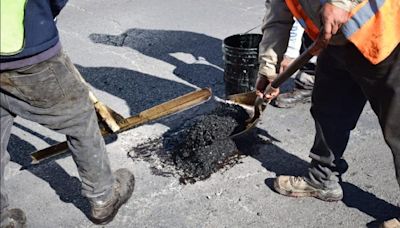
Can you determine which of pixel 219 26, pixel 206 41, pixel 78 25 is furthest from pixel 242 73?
pixel 78 25

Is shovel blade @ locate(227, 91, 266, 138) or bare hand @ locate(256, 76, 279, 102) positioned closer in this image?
bare hand @ locate(256, 76, 279, 102)

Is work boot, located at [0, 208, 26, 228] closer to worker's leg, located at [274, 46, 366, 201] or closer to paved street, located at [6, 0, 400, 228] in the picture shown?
paved street, located at [6, 0, 400, 228]

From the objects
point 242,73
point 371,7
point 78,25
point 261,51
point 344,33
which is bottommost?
point 78,25

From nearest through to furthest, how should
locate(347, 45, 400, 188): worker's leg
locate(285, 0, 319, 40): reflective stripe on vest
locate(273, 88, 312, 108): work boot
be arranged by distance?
locate(347, 45, 400, 188): worker's leg
locate(285, 0, 319, 40): reflective stripe on vest
locate(273, 88, 312, 108): work boot

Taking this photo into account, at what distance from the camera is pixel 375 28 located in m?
2.11

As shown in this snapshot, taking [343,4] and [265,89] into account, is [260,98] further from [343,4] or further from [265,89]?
[343,4]

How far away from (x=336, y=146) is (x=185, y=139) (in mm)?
1154

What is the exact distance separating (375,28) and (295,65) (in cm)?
52

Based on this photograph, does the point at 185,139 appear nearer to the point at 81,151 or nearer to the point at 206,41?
the point at 81,151

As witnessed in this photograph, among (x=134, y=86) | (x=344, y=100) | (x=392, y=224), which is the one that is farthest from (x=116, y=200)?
(x=134, y=86)

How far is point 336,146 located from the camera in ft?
9.34

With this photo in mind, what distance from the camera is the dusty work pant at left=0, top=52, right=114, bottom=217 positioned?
2.30 meters

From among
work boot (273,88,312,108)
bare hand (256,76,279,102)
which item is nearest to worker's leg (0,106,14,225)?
bare hand (256,76,279,102)

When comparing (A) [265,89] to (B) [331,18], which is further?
(A) [265,89]
